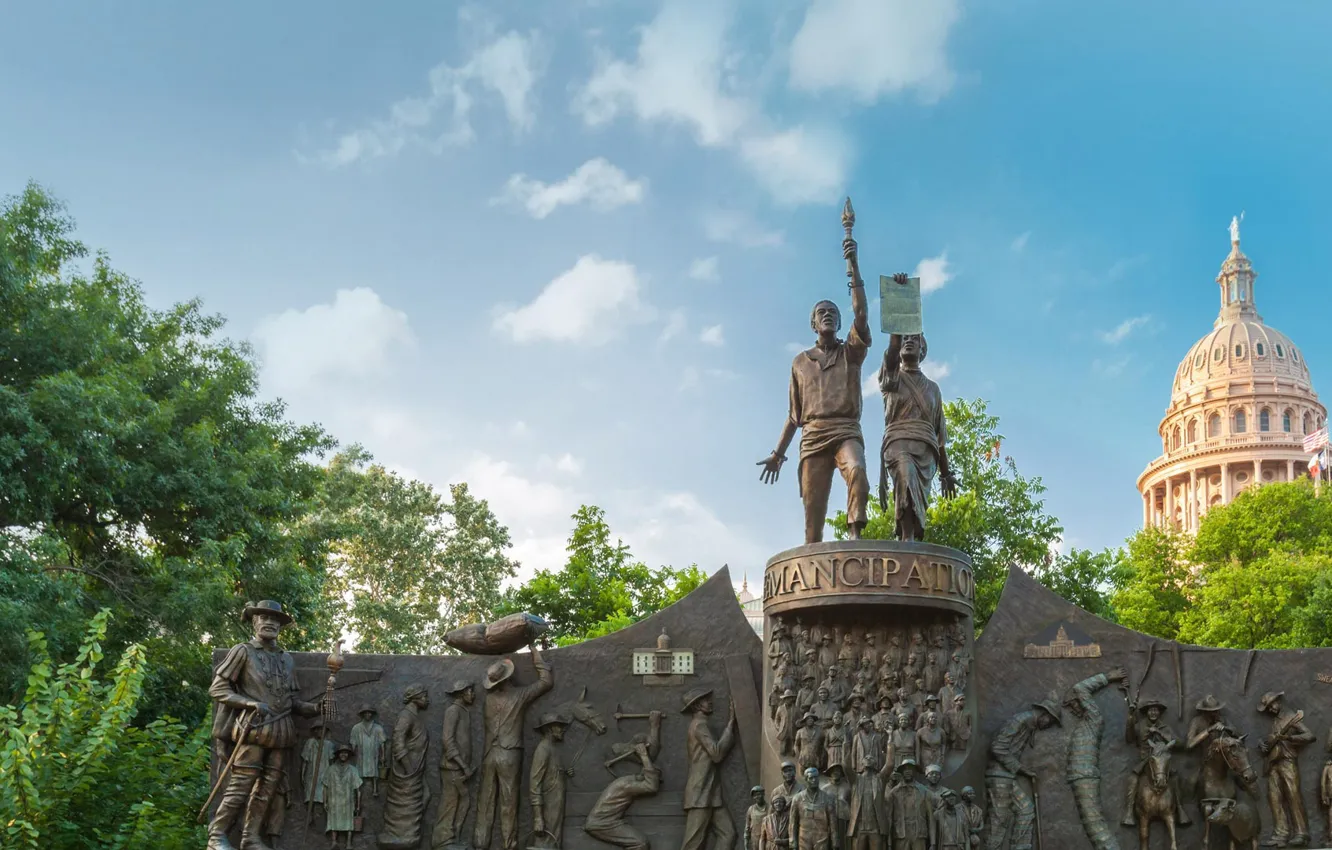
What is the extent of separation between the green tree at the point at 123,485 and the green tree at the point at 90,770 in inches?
117

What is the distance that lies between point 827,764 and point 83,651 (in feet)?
29.6

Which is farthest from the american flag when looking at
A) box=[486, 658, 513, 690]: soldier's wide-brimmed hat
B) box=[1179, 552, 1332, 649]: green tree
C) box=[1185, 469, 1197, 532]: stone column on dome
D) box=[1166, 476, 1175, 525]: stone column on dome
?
box=[486, 658, 513, 690]: soldier's wide-brimmed hat

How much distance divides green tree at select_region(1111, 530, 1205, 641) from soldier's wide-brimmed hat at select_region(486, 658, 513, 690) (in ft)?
96.0

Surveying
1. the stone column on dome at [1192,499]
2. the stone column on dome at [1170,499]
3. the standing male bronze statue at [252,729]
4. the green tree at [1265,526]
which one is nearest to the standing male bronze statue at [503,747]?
the standing male bronze statue at [252,729]

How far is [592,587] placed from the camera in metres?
37.0

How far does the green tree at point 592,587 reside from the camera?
120 feet

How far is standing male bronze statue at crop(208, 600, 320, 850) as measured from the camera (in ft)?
53.1

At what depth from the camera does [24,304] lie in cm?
2459

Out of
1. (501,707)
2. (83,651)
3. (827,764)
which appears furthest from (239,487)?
(827,764)

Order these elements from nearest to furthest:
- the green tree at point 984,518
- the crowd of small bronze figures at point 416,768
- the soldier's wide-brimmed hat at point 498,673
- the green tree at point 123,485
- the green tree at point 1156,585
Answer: the crowd of small bronze figures at point 416,768
the soldier's wide-brimmed hat at point 498,673
the green tree at point 123,485
the green tree at point 984,518
the green tree at point 1156,585

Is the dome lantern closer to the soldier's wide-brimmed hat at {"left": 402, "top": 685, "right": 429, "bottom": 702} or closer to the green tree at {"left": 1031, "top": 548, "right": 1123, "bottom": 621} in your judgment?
the green tree at {"left": 1031, "top": 548, "right": 1123, "bottom": 621}

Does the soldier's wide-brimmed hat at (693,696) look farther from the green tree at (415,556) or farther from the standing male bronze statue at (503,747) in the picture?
the green tree at (415,556)

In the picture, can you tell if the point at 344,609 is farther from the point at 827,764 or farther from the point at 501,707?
the point at 827,764

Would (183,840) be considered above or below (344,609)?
below
